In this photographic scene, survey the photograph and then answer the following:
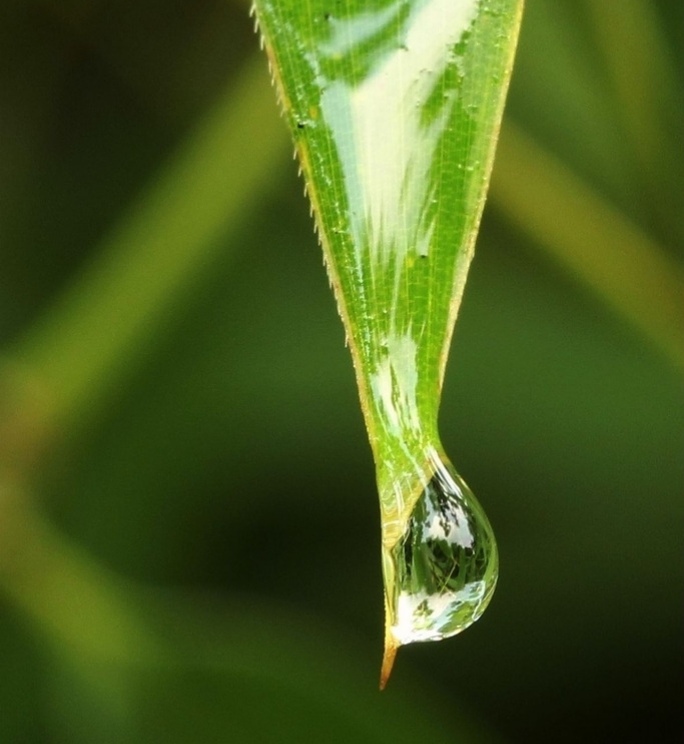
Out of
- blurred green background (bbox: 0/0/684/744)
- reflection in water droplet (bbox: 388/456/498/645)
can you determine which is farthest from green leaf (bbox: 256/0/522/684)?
blurred green background (bbox: 0/0/684/744)

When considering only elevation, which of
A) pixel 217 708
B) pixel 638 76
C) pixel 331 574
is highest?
pixel 638 76

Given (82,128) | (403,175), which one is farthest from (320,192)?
(82,128)

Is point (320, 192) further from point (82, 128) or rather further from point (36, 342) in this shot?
point (82, 128)

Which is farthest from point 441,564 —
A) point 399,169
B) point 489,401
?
point 489,401

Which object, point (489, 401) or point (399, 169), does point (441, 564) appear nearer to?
point (399, 169)

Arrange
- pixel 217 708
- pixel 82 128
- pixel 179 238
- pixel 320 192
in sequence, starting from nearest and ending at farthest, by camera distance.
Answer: pixel 320 192 < pixel 217 708 < pixel 179 238 < pixel 82 128
